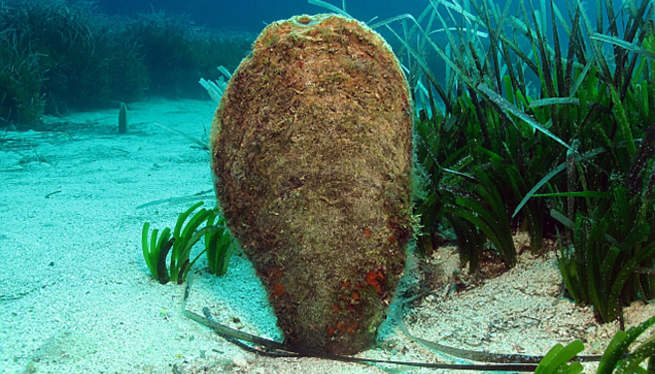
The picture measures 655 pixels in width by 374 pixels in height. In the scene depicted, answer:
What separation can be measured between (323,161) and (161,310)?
126 centimetres

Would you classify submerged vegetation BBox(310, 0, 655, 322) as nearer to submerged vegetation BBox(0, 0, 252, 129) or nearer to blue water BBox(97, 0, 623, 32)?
submerged vegetation BBox(0, 0, 252, 129)

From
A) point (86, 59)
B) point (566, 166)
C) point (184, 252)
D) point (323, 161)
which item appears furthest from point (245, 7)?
point (323, 161)

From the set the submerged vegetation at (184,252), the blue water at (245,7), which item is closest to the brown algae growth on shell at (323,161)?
the submerged vegetation at (184,252)

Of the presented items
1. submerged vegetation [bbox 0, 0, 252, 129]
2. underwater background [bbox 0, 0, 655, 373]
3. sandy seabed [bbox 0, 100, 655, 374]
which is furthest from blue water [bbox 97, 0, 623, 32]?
underwater background [bbox 0, 0, 655, 373]

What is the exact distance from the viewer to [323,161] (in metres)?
1.48

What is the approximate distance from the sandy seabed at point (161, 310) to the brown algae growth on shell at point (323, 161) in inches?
13.4

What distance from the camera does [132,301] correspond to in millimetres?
2277

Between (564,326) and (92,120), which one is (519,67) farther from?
(92,120)

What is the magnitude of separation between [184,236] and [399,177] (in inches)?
58.6

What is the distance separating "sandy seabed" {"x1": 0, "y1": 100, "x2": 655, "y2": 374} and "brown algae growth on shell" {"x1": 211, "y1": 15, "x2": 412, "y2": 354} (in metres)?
0.34

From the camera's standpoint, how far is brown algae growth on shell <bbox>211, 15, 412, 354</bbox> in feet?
4.85

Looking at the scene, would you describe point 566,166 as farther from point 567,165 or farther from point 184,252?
point 184,252

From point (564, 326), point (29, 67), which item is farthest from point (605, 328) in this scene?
point (29, 67)

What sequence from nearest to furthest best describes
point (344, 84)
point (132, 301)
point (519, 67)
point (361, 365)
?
point (344, 84)
point (361, 365)
point (132, 301)
point (519, 67)
